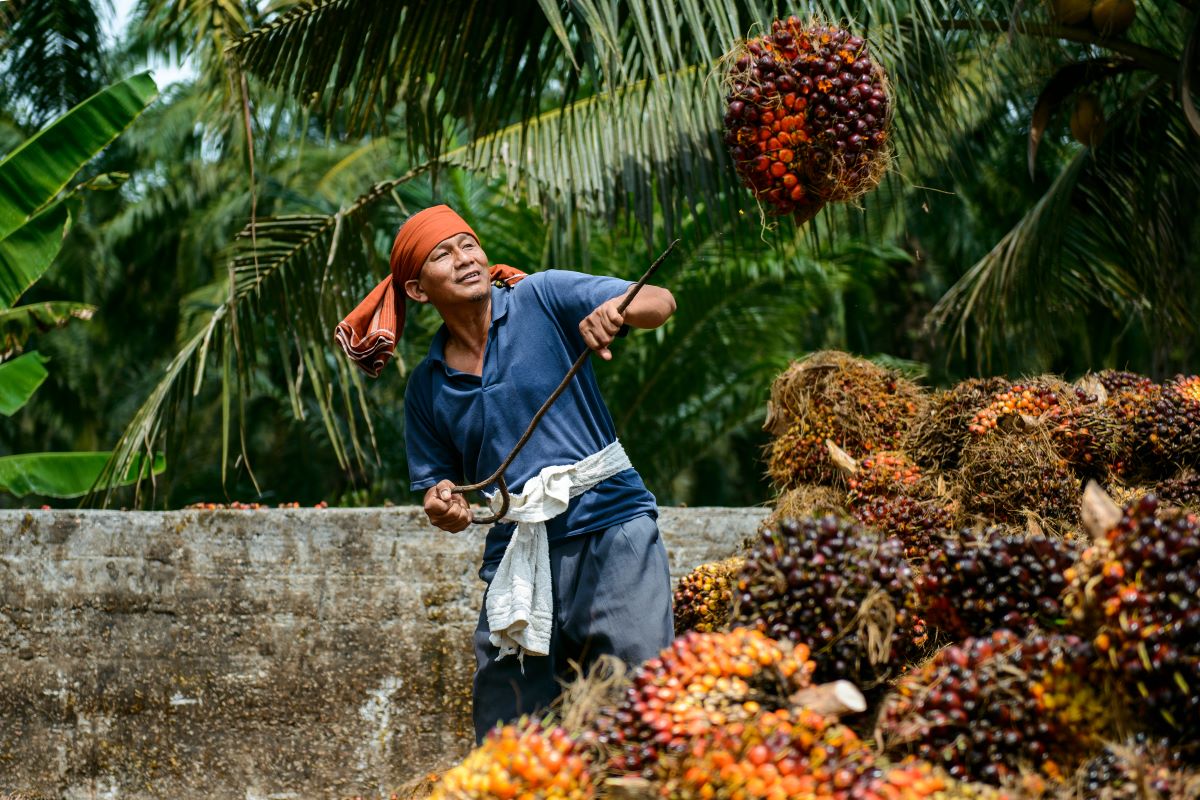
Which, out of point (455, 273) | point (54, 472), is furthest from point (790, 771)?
point (54, 472)

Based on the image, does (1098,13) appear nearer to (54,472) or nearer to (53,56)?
(54,472)

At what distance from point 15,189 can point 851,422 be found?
3.81 m

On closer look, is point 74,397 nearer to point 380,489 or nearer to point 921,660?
point 380,489

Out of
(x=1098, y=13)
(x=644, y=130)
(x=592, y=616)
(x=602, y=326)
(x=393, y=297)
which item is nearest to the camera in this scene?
(x=602, y=326)

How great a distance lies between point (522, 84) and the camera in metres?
4.15

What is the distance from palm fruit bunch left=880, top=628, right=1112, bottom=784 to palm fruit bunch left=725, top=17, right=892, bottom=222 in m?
1.20

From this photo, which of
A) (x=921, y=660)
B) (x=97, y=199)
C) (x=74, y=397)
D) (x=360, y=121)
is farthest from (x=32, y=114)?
(x=921, y=660)

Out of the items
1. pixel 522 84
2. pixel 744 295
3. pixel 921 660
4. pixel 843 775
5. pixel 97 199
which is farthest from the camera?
pixel 97 199

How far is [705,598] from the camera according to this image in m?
3.24

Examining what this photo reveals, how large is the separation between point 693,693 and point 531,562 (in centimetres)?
101

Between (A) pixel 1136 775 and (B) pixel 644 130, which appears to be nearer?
(A) pixel 1136 775

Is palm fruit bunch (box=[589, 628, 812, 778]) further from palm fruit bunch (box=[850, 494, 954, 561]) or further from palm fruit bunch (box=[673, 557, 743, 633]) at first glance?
palm fruit bunch (box=[673, 557, 743, 633])

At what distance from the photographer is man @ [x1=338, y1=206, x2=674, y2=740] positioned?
109 inches

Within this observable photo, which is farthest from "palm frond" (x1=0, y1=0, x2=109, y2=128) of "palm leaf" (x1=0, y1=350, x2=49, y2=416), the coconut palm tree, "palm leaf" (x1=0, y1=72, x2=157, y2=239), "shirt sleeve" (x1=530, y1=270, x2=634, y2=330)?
"shirt sleeve" (x1=530, y1=270, x2=634, y2=330)
